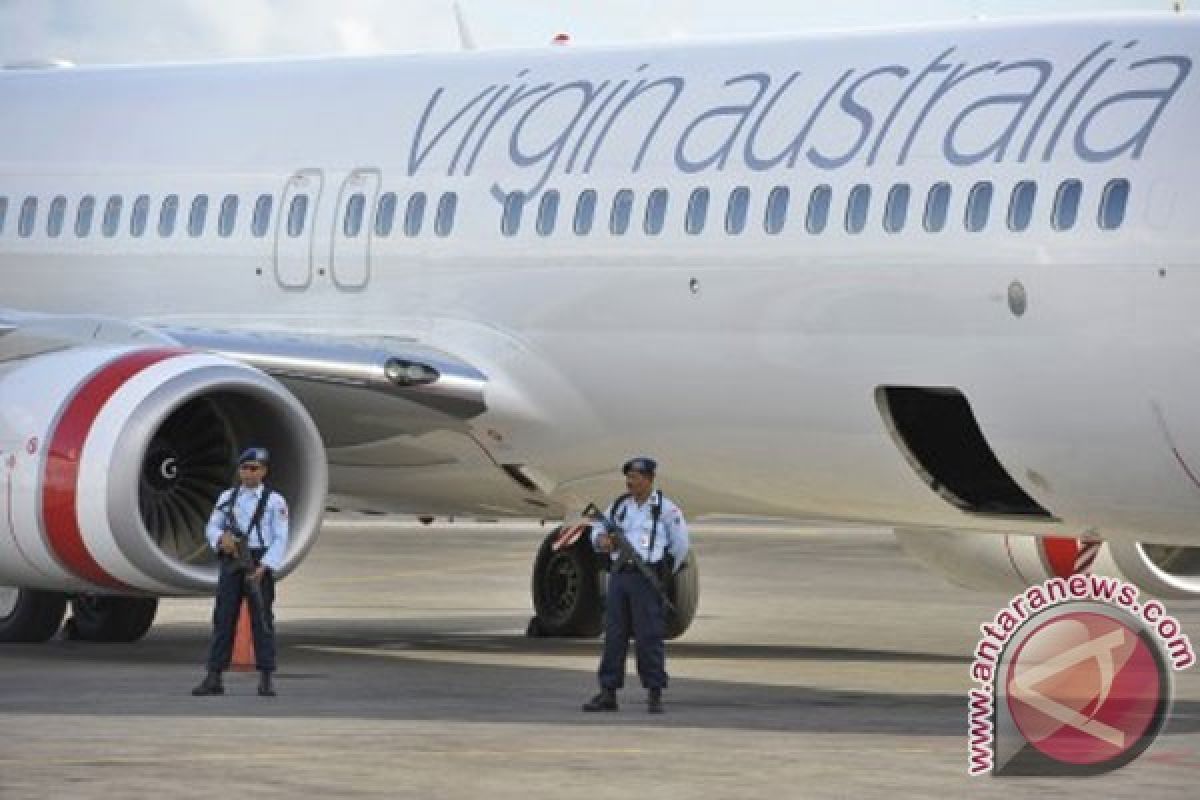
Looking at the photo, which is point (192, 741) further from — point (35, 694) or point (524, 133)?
point (524, 133)

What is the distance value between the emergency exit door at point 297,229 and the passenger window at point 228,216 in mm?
444

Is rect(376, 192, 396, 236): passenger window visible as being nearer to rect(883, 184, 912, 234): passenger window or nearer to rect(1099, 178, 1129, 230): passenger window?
rect(883, 184, 912, 234): passenger window

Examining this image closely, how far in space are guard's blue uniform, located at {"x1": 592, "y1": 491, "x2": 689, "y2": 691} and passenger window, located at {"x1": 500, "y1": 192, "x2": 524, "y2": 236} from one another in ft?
13.6

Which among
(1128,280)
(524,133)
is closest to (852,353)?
(1128,280)

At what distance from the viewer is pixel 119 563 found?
21531 mm

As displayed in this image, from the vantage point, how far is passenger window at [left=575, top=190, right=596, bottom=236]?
2305 cm

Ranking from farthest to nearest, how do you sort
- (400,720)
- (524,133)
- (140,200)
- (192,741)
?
(140,200)
(524,133)
(400,720)
(192,741)

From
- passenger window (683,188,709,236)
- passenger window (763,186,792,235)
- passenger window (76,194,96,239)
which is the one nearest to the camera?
passenger window (763,186,792,235)

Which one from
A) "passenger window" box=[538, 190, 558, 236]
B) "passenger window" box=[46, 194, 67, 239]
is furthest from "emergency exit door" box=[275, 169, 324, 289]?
"passenger window" box=[46, 194, 67, 239]

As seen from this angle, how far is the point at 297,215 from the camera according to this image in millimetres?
24766

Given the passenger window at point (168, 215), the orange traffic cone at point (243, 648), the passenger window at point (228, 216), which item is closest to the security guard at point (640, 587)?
the orange traffic cone at point (243, 648)

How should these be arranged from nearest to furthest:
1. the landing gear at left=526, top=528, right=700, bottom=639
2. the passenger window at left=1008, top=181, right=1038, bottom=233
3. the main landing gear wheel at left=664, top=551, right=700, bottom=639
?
the passenger window at left=1008, top=181, right=1038, bottom=233 → the main landing gear wheel at left=664, top=551, right=700, bottom=639 → the landing gear at left=526, top=528, right=700, bottom=639

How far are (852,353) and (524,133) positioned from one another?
143 inches

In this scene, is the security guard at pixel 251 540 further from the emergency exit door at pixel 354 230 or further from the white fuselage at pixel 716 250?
the emergency exit door at pixel 354 230
